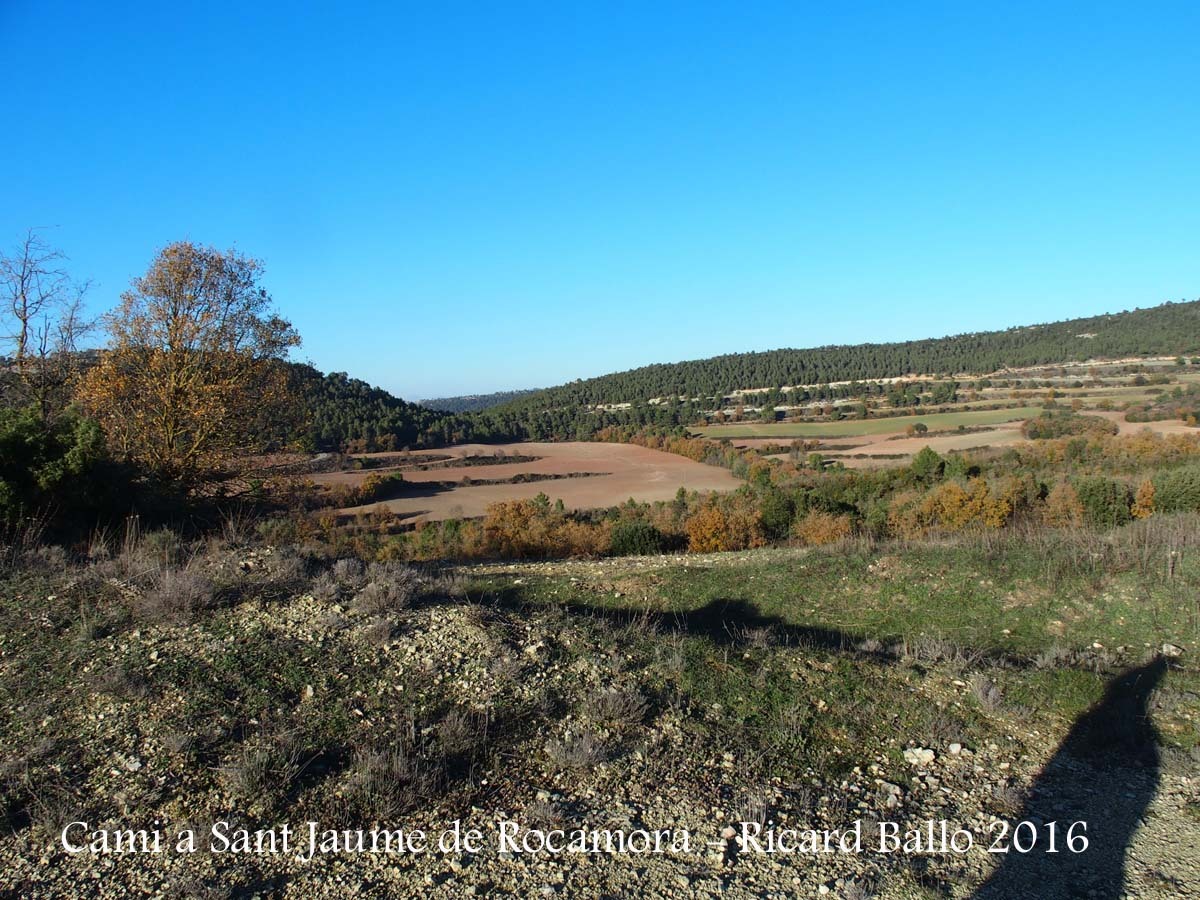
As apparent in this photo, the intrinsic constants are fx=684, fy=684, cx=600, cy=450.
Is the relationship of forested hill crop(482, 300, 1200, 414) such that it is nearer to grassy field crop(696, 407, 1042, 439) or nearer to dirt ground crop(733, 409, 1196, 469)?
grassy field crop(696, 407, 1042, 439)

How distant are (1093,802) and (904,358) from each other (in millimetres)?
78407

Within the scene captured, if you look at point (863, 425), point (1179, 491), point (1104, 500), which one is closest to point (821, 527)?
point (1104, 500)

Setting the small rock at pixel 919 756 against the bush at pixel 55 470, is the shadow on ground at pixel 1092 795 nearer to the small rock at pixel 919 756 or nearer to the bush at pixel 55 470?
the small rock at pixel 919 756

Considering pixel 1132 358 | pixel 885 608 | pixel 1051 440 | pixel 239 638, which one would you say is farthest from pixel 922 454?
pixel 239 638

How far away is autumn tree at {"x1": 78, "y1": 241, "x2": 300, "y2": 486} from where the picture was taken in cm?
1454

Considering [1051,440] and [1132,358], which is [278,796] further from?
[1132,358]

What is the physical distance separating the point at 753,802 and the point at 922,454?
34742 millimetres

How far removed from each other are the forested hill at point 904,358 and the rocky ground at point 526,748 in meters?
59.4

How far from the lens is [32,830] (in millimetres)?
3699

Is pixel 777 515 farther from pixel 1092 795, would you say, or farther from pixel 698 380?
pixel 698 380

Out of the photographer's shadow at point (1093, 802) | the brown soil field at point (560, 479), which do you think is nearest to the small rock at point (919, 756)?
the photographer's shadow at point (1093, 802)

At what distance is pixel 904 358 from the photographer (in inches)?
2992

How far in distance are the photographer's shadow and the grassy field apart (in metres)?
47.7

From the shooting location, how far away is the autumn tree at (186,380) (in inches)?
572
